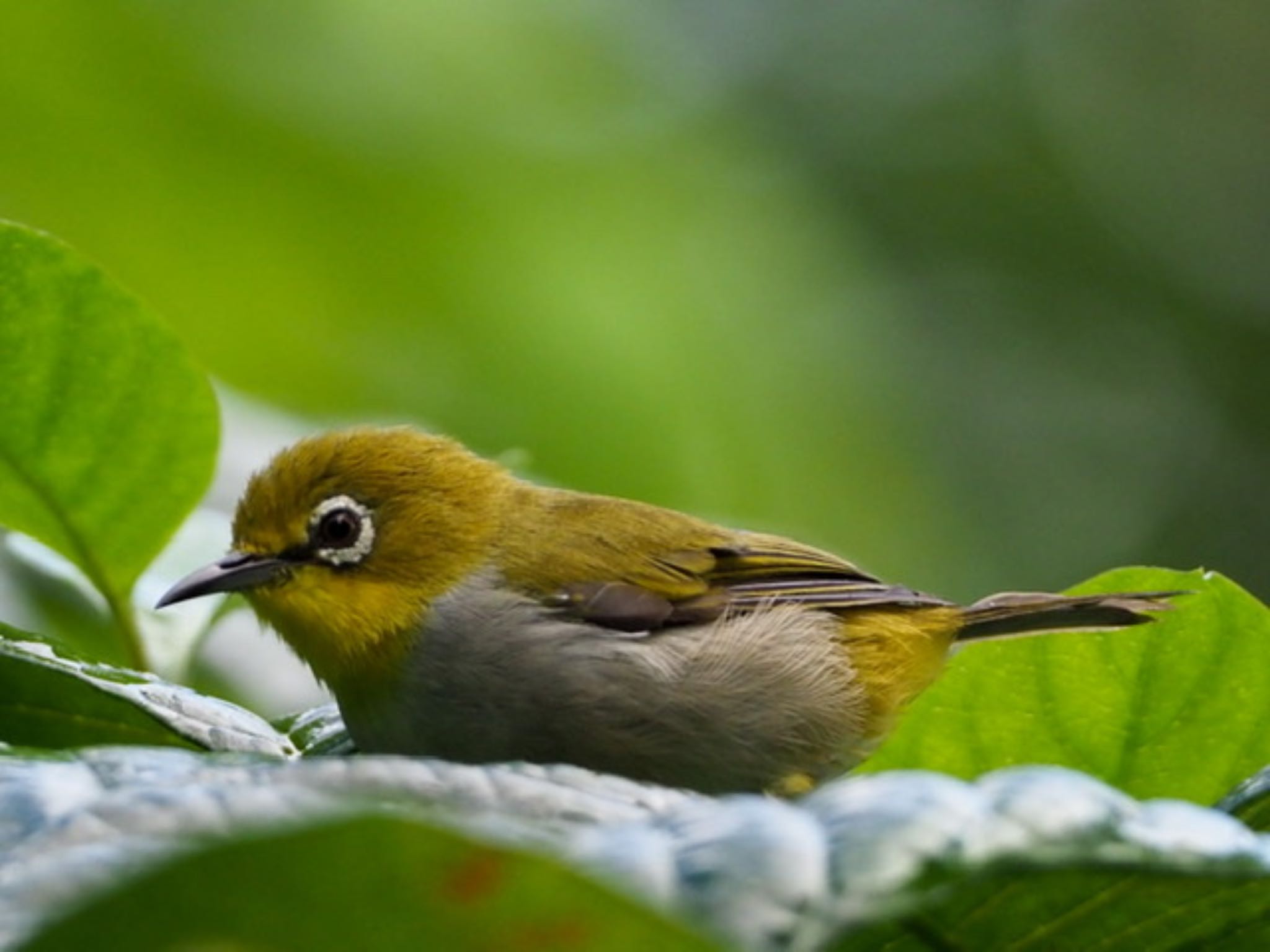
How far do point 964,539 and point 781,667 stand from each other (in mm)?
5119

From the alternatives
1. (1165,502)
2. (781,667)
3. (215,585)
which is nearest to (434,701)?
(215,585)

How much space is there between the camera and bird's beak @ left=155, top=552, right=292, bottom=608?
130 inches

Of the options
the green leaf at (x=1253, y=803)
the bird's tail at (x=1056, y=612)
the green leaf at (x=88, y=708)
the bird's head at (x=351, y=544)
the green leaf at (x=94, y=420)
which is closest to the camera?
the green leaf at (x=1253, y=803)

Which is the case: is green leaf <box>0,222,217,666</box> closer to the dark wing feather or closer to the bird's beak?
the bird's beak

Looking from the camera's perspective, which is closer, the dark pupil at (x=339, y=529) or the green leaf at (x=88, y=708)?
the green leaf at (x=88, y=708)

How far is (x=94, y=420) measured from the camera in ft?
8.95

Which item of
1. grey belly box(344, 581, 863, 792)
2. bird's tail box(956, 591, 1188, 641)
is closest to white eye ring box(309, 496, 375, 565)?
grey belly box(344, 581, 863, 792)

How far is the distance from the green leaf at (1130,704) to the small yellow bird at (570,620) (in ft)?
1.31

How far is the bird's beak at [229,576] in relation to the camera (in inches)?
130

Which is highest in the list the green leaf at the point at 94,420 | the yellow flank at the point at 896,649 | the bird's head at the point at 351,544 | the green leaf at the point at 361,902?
the yellow flank at the point at 896,649

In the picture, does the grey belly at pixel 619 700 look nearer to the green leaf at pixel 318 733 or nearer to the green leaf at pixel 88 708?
the green leaf at pixel 318 733

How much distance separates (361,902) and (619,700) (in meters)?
2.33

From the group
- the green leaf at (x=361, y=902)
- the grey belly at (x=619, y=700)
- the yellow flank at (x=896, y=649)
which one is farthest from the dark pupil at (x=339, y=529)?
the green leaf at (x=361, y=902)

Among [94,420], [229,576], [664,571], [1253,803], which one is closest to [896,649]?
[664,571]
